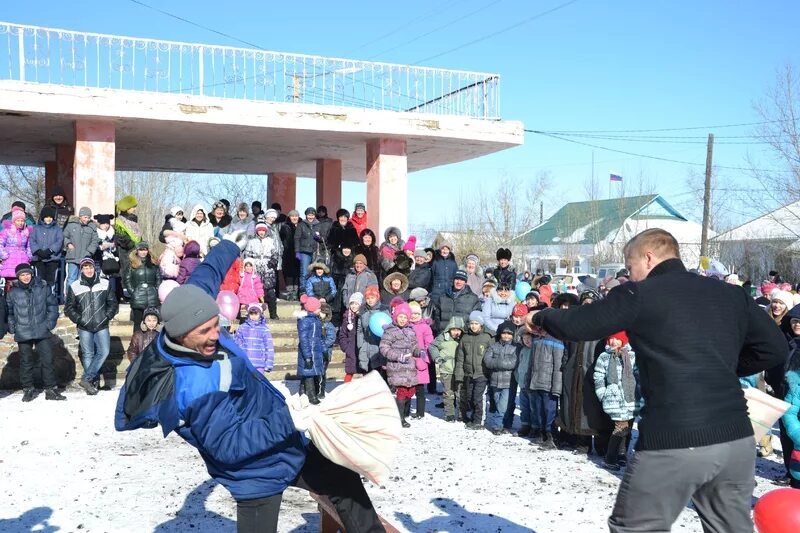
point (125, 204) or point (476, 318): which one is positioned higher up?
point (125, 204)


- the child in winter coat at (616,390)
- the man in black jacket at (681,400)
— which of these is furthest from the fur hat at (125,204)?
the man in black jacket at (681,400)

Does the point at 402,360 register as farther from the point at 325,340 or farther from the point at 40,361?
the point at 40,361

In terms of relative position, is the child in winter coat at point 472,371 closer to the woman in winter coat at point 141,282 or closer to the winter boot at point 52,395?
the woman in winter coat at point 141,282

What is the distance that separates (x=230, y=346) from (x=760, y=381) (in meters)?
7.53

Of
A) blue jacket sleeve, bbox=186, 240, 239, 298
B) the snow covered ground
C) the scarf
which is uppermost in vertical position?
blue jacket sleeve, bbox=186, 240, 239, 298

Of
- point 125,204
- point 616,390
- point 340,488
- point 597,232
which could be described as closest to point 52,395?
point 125,204

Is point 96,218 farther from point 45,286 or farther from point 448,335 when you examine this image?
point 448,335

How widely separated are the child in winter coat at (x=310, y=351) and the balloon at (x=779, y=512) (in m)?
6.37

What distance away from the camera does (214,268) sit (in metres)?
4.07

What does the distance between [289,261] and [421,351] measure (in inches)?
254

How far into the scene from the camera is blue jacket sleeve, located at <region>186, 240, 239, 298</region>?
3.90 metres

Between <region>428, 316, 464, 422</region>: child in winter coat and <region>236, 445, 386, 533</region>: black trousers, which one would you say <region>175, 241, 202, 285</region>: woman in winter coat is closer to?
<region>428, 316, 464, 422</region>: child in winter coat

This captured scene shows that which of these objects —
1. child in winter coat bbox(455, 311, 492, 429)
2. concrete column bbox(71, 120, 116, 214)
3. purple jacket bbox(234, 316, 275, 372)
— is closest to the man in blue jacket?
child in winter coat bbox(455, 311, 492, 429)

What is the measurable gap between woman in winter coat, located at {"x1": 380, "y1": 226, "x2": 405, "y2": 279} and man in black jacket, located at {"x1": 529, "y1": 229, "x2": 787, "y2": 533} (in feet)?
30.4
